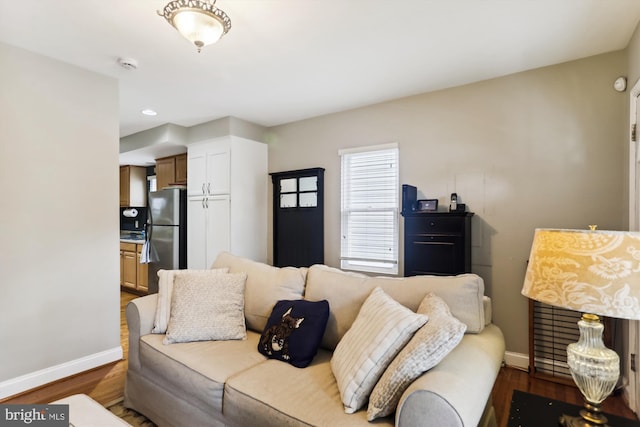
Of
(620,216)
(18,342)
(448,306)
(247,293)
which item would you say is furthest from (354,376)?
(18,342)

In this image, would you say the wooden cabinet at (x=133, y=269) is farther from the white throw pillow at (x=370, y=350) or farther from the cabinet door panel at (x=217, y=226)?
the white throw pillow at (x=370, y=350)

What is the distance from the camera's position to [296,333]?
5.89 feet

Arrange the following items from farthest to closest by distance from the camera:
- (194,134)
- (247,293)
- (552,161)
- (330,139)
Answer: (194,134), (330,139), (552,161), (247,293)

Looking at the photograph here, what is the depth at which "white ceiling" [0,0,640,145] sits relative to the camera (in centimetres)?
196

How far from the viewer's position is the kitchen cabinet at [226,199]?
402cm

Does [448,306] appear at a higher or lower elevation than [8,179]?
lower

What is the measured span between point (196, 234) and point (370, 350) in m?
3.52

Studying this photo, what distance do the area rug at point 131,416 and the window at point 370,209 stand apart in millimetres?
2316

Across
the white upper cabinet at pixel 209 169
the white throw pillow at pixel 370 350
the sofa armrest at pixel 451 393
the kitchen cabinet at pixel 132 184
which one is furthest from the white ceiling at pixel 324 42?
the kitchen cabinet at pixel 132 184

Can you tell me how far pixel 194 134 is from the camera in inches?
173

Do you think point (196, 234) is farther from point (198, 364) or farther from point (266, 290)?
point (198, 364)

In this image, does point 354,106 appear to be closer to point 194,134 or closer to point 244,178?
point 244,178

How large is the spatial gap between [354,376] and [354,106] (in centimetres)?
296

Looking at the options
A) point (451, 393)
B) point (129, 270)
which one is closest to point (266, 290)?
point (451, 393)
